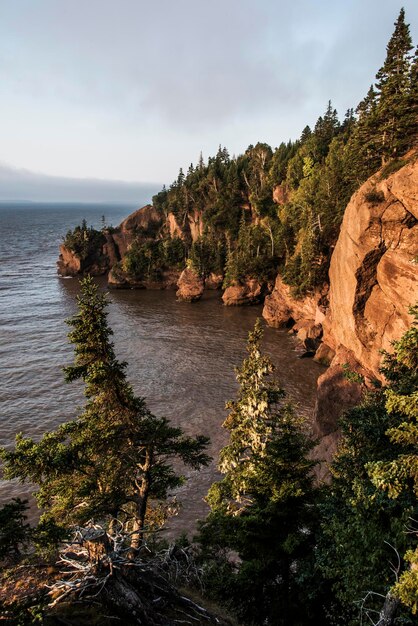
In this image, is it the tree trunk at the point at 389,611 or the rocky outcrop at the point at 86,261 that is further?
the rocky outcrop at the point at 86,261

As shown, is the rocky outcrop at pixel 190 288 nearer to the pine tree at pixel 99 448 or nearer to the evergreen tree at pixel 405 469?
the pine tree at pixel 99 448

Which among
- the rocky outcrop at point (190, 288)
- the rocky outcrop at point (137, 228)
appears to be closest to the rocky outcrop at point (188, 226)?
the rocky outcrop at point (137, 228)

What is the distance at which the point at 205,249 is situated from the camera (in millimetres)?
75375

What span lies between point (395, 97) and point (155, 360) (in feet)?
117

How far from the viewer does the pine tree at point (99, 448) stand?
1306 centimetres

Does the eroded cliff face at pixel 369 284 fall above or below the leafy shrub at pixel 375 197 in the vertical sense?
below

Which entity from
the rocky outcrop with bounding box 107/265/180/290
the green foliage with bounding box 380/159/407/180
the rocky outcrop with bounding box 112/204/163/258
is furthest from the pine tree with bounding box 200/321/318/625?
the rocky outcrop with bounding box 112/204/163/258

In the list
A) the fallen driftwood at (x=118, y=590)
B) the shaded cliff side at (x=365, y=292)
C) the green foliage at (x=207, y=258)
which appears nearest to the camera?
the fallen driftwood at (x=118, y=590)

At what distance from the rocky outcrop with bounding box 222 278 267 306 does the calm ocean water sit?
6.70 feet

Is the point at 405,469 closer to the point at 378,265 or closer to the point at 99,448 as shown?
the point at 99,448

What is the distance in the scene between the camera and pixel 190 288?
69.8m

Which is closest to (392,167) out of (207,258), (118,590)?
(118,590)

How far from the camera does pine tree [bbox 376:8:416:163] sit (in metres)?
30.4

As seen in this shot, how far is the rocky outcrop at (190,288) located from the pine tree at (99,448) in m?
53.7
